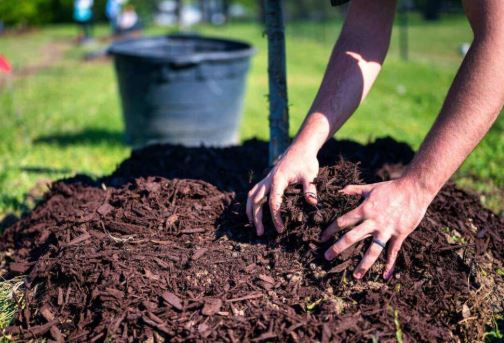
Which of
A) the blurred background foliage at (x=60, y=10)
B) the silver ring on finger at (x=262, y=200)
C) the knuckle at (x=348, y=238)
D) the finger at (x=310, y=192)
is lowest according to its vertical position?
the blurred background foliage at (x=60, y=10)

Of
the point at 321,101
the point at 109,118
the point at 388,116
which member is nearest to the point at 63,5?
the point at 109,118

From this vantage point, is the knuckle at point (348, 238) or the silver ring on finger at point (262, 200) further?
the silver ring on finger at point (262, 200)

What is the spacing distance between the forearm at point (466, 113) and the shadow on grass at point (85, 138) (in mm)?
5629

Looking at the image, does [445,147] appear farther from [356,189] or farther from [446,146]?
[356,189]

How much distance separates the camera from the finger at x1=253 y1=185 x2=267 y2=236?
244 cm

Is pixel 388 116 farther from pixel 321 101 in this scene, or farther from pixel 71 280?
pixel 71 280

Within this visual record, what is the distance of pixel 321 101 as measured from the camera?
2629mm

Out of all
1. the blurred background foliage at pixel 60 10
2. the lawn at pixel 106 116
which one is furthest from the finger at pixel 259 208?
the blurred background foliage at pixel 60 10

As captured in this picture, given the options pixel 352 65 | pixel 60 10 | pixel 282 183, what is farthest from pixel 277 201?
pixel 60 10

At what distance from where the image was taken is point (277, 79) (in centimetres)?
330

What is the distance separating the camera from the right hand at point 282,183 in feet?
7.84

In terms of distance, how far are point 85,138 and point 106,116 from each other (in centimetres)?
171

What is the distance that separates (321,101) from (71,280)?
1492 millimetres

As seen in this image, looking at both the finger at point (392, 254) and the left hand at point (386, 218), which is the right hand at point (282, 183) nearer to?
the left hand at point (386, 218)
